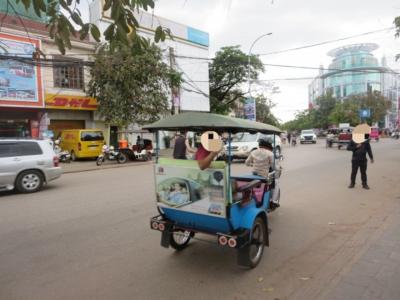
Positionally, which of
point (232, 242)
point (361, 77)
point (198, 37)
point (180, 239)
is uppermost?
point (361, 77)

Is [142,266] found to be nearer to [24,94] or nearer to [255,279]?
[255,279]

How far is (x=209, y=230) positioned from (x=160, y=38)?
2325 mm

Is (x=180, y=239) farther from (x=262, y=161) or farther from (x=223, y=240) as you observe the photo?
(x=262, y=161)

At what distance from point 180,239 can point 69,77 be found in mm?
18914

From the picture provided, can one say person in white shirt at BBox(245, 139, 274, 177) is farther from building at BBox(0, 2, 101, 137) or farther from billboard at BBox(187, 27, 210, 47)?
billboard at BBox(187, 27, 210, 47)

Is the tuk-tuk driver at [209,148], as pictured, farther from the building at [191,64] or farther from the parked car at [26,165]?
the building at [191,64]

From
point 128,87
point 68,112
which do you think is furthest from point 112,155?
point 68,112

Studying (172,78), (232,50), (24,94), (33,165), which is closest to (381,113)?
(232,50)

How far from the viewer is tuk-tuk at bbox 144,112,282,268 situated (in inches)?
152

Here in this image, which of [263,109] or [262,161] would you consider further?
[263,109]

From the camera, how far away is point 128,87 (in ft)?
65.1

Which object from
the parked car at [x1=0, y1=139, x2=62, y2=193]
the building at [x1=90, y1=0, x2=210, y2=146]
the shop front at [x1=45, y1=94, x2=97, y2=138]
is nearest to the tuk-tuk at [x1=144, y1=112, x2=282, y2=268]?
the parked car at [x1=0, y1=139, x2=62, y2=193]

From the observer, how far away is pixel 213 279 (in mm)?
3926

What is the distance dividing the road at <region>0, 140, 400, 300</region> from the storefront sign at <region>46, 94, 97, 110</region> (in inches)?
501
